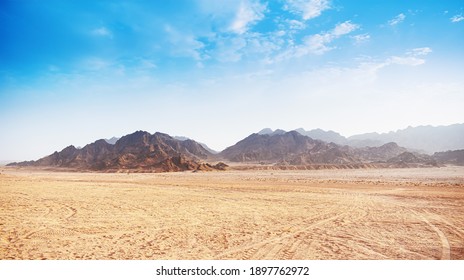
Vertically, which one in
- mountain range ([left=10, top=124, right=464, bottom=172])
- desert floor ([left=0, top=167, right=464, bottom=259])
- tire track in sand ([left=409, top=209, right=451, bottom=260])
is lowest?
tire track in sand ([left=409, top=209, right=451, bottom=260])

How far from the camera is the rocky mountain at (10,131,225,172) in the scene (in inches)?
3319

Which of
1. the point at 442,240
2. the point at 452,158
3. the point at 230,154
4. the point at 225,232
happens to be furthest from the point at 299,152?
the point at 225,232

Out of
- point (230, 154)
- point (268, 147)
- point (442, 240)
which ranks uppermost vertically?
point (268, 147)

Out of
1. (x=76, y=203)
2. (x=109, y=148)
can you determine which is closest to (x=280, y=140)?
(x=109, y=148)

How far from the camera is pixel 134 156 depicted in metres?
98.7

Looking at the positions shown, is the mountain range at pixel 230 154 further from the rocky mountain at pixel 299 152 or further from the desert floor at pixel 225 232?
the desert floor at pixel 225 232

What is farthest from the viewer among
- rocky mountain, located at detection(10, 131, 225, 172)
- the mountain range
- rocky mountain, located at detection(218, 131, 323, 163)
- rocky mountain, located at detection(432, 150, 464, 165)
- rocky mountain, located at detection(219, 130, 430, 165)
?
rocky mountain, located at detection(218, 131, 323, 163)

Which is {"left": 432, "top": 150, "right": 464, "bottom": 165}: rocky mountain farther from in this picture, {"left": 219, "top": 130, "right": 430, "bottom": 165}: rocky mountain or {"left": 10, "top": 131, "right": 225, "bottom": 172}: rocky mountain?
{"left": 10, "top": 131, "right": 225, "bottom": 172}: rocky mountain

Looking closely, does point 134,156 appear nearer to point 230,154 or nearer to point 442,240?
point 230,154

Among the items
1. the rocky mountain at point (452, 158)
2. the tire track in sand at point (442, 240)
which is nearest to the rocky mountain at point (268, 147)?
the rocky mountain at point (452, 158)

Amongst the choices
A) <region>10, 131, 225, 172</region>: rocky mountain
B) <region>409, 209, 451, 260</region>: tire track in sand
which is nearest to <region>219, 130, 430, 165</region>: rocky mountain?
<region>10, 131, 225, 172</region>: rocky mountain

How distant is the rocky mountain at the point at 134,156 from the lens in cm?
8431
